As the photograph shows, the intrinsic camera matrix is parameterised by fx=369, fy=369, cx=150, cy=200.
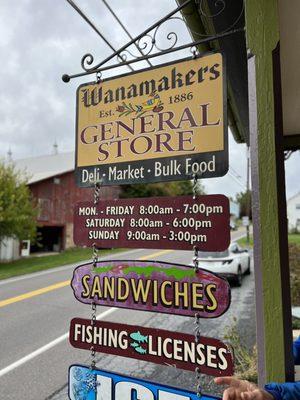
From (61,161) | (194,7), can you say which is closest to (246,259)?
(194,7)

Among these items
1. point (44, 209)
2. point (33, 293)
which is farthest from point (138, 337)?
point (44, 209)

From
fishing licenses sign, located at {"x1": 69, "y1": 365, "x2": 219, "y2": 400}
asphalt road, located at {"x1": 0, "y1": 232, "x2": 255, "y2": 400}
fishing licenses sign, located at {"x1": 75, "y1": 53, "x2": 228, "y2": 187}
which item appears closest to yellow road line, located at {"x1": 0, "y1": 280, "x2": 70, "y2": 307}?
asphalt road, located at {"x1": 0, "y1": 232, "x2": 255, "y2": 400}

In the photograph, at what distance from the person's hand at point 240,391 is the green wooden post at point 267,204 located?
27cm

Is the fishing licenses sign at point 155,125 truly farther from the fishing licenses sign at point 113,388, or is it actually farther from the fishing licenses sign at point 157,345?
the fishing licenses sign at point 113,388

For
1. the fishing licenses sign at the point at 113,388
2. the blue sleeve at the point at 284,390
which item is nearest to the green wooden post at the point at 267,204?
the blue sleeve at the point at 284,390

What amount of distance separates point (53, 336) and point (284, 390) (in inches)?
245

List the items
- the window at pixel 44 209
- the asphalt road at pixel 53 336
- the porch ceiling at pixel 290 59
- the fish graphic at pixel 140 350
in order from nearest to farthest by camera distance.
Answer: the fish graphic at pixel 140 350, the porch ceiling at pixel 290 59, the asphalt road at pixel 53 336, the window at pixel 44 209

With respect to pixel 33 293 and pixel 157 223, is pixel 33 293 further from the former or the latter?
pixel 157 223

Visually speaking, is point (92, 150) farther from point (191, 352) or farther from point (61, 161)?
point (61, 161)

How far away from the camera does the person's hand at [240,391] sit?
1.69 metres

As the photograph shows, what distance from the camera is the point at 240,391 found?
172 cm

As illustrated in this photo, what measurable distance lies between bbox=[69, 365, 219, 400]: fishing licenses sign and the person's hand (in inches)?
15.0

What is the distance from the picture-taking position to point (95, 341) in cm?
253

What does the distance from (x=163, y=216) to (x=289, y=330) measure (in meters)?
0.98
